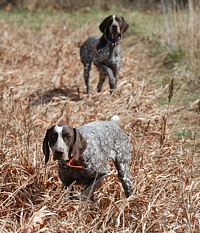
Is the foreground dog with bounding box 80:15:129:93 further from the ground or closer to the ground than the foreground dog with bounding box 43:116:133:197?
further from the ground

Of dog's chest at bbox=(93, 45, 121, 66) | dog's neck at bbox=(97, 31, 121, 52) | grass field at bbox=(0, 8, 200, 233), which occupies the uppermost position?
dog's neck at bbox=(97, 31, 121, 52)

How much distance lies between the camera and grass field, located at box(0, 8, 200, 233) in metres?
3.67

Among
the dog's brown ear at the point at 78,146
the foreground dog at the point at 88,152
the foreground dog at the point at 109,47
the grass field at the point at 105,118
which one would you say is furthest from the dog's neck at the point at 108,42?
the dog's brown ear at the point at 78,146

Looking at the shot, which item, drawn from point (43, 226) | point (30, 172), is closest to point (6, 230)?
point (43, 226)

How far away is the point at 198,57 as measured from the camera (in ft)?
27.4

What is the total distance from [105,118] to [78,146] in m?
2.19

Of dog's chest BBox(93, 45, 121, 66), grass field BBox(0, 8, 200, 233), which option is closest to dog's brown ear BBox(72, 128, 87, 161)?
grass field BBox(0, 8, 200, 233)

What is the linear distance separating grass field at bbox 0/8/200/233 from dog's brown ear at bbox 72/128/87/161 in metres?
0.34

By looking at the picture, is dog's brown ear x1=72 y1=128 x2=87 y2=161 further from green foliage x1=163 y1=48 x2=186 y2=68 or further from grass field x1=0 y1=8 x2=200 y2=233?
green foliage x1=163 y1=48 x2=186 y2=68

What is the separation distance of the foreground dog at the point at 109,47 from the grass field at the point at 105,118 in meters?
0.34

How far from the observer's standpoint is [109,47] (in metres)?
6.70

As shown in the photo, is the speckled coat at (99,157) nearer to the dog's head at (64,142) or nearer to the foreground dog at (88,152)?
the foreground dog at (88,152)

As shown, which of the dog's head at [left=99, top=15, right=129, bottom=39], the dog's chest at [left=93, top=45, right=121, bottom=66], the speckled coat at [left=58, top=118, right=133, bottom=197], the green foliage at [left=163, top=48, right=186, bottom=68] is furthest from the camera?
the green foliage at [left=163, top=48, right=186, bottom=68]

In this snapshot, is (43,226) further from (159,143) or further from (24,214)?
(159,143)
